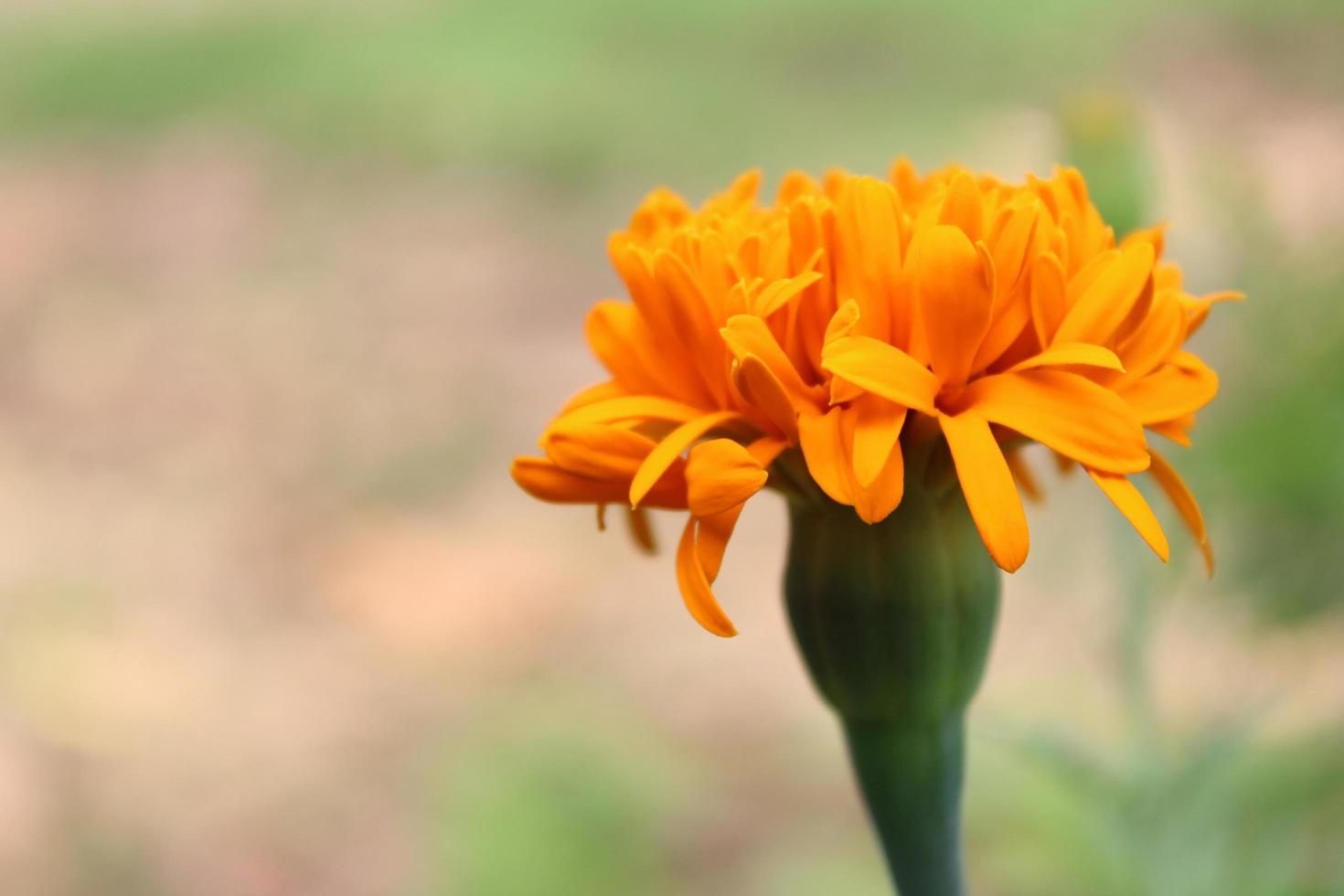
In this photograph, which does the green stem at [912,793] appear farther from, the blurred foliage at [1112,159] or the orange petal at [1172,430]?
the blurred foliage at [1112,159]

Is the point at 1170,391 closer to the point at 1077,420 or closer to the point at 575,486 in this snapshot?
the point at 1077,420

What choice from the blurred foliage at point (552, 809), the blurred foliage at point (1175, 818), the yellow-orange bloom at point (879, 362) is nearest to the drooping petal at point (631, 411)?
the yellow-orange bloom at point (879, 362)

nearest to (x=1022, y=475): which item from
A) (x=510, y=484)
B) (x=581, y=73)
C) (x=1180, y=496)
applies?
(x=1180, y=496)

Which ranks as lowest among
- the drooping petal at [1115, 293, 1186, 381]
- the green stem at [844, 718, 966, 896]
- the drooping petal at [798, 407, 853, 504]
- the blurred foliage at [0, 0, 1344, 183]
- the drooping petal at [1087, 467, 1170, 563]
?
the green stem at [844, 718, 966, 896]

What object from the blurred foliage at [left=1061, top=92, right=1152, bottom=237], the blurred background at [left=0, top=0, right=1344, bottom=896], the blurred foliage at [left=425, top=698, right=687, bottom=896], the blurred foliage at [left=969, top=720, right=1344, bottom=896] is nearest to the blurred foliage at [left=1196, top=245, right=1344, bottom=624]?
the blurred background at [left=0, top=0, right=1344, bottom=896]

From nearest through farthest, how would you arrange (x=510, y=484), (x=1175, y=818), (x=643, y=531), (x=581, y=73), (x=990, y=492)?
(x=990, y=492) < (x=643, y=531) < (x=1175, y=818) < (x=510, y=484) < (x=581, y=73)

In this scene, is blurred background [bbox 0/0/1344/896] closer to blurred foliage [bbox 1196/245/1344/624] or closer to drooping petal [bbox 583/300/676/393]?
blurred foliage [bbox 1196/245/1344/624]
